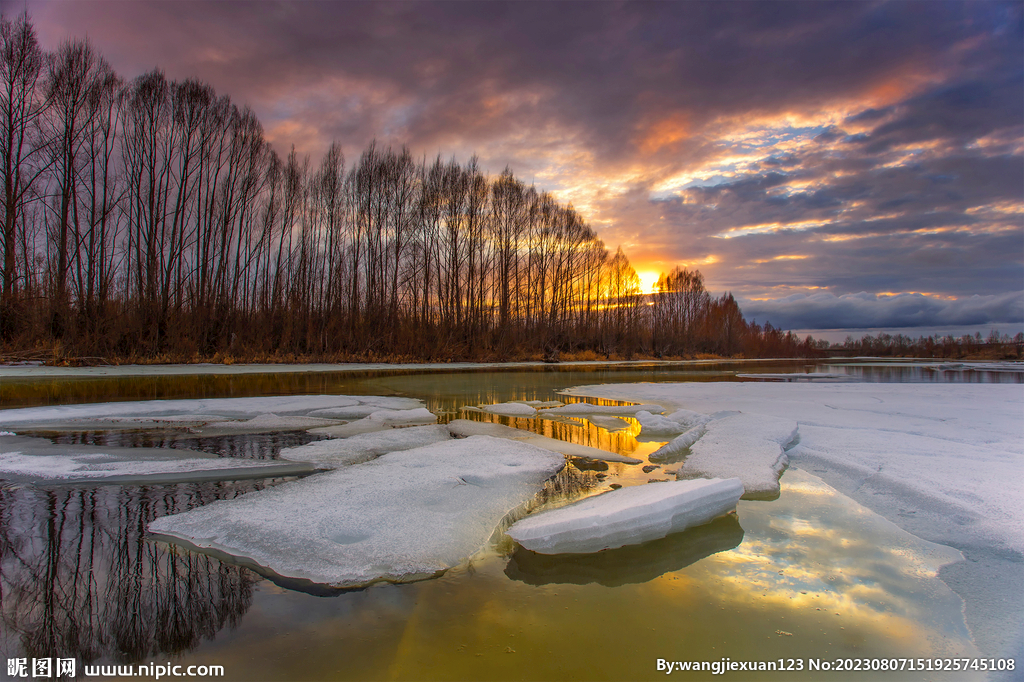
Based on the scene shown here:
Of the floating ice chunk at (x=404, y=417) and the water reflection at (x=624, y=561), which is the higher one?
the floating ice chunk at (x=404, y=417)

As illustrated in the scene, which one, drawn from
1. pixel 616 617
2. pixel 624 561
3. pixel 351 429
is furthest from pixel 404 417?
pixel 616 617

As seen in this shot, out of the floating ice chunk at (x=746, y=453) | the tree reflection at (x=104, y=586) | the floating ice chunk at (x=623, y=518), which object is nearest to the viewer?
the tree reflection at (x=104, y=586)

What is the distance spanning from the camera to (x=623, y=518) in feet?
7.47

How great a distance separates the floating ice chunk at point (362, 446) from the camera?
3968 millimetres

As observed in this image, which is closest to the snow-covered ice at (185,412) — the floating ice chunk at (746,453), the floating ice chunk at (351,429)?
the floating ice chunk at (351,429)

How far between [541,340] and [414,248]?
928cm

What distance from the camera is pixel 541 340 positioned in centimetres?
2747

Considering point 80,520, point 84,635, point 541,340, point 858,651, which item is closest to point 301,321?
point 541,340

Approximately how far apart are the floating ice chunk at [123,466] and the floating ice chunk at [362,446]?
24cm

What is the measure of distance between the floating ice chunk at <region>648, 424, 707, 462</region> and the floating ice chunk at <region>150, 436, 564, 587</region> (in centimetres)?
108

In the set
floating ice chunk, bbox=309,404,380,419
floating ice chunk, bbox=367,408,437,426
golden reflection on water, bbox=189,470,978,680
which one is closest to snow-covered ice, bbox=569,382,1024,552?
golden reflection on water, bbox=189,470,978,680

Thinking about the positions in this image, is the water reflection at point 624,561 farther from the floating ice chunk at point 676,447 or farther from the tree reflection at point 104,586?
the floating ice chunk at point 676,447

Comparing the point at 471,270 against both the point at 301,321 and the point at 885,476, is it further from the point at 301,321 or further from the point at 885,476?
the point at 885,476

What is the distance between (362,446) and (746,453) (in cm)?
346
